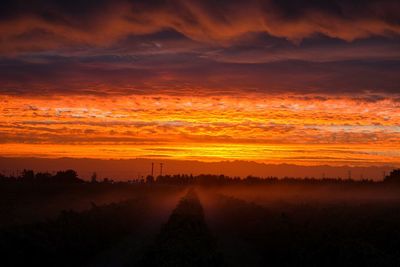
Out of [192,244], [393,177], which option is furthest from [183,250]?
[393,177]

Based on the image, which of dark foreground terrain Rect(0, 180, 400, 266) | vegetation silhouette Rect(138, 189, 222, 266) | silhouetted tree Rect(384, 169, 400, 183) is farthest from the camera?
silhouetted tree Rect(384, 169, 400, 183)

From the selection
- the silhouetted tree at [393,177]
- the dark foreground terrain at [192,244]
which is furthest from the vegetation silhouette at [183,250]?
the silhouetted tree at [393,177]

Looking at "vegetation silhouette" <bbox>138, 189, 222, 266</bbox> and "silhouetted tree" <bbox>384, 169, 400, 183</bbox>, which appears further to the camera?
"silhouetted tree" <bbox>384, 169, 400, 183</bbox>

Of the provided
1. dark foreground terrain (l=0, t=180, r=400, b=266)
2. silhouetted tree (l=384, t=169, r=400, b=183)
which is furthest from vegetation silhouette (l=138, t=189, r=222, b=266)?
silhouetted tree (l=384, t=169, r=400, b=183)

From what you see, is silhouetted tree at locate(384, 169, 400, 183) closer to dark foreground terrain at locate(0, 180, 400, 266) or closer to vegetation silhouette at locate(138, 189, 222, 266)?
dark foreground terrain at locate(0, 180, 400, 266)

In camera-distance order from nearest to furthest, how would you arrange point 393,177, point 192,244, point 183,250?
point 183,250 → point 192,244 → point 393,177

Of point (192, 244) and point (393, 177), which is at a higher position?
point (393, 177)

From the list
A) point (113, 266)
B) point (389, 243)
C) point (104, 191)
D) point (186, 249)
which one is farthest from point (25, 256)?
point (104, 191)

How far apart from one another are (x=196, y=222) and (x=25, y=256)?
48.4ft

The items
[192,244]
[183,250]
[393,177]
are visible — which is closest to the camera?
[183,250]

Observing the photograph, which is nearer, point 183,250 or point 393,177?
point 183,250

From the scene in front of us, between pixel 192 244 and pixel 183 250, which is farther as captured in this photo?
pixel 192 244

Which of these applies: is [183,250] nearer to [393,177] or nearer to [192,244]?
[192,244]

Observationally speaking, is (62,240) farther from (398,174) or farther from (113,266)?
(398,174)
